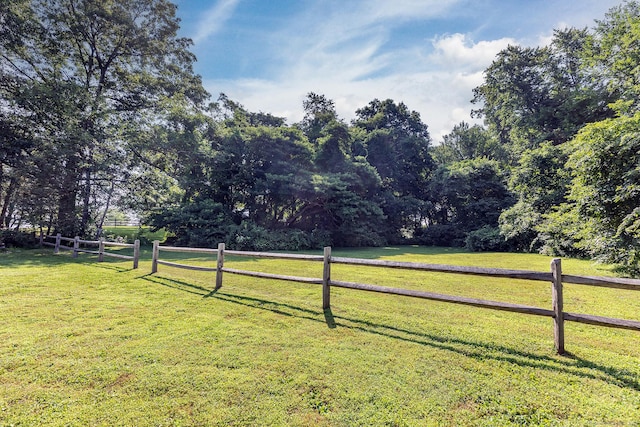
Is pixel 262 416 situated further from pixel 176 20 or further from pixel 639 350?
pixel 176 20

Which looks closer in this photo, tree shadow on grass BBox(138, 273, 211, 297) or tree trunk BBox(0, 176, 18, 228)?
tree shadow on grass BBox(138, 273, 211, 297)

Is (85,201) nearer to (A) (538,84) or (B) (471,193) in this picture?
(B) (471,193)

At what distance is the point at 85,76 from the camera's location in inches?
744

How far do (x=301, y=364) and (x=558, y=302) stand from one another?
305cm

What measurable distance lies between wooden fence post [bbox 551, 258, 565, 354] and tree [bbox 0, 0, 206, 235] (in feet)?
65.6

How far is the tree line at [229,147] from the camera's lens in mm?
15508

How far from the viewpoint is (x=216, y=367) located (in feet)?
10.5

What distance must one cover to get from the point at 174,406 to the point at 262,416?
2.56 feet

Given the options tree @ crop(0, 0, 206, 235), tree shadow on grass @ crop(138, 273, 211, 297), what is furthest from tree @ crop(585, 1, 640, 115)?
tree @ crop(0, 0, 206, 235)

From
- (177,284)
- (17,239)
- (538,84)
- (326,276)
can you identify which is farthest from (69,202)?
(538,84)

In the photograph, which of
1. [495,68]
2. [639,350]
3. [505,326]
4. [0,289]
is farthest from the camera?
[495,68]

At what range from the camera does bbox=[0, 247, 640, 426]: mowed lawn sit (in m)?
2.48

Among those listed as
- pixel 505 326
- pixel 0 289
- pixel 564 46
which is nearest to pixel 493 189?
pixel 564 46

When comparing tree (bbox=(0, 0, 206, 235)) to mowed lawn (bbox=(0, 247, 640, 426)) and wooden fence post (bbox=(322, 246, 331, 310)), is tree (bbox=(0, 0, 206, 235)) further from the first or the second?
wooden fence post (bbox=(322, 246, 331, 310))
